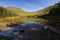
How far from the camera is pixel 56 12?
75625mm

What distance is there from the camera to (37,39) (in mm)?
23844

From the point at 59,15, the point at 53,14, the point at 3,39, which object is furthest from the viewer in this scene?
the point at 53,14

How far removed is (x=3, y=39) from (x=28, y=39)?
4.03 metres

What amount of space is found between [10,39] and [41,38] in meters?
5.54

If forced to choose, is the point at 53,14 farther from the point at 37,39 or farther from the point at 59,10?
the point at 37,39

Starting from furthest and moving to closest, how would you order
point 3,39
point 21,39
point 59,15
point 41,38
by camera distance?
point 59,15, point 41,38, point 21,39, point 3,39

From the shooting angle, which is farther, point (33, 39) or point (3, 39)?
point (33, 39)

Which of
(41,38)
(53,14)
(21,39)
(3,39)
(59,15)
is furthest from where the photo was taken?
(53,14)

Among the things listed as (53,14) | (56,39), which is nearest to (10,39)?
(56,39)

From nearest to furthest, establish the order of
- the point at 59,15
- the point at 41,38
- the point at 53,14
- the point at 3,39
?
the point at 3,39, the point at 41,38, the point at 59,15, the point at 53,14

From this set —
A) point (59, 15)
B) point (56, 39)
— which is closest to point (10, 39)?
point (56, 39)

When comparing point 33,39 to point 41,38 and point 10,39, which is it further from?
point 10,39

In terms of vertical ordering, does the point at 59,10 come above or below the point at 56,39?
above

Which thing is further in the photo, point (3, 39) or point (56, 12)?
point (56, 12)
